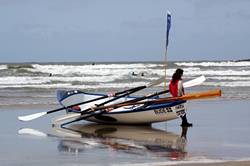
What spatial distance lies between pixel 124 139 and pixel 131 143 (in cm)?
65

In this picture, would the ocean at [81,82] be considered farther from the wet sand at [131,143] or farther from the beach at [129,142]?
the wet sand at [131,143]

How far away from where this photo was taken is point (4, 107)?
705 inches

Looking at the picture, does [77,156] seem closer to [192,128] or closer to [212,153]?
[212,153]

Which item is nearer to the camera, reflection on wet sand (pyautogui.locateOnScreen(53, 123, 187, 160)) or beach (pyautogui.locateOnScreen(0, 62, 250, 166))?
beach (pyautogui.locateOnScreen(0, 62, 250, 166))

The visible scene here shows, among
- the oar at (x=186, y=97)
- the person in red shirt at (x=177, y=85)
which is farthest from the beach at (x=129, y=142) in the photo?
the person in red shirt at (x=177, y=85)

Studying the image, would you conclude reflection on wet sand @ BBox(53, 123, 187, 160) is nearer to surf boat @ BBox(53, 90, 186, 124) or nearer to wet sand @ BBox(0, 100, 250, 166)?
wet sand @ BBox(0, 100, 250, 166)

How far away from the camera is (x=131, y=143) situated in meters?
10.5

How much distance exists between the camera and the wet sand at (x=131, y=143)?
862cm

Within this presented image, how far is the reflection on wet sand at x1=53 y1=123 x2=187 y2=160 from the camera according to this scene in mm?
9578

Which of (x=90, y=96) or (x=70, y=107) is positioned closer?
(x=70, y=107)

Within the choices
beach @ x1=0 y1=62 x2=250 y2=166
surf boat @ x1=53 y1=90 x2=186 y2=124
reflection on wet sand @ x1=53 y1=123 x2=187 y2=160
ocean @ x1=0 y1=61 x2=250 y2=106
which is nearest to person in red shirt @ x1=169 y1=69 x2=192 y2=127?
surf boat @ x1=53 y1=90 x2=186 y2=124

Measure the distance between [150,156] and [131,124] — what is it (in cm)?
461

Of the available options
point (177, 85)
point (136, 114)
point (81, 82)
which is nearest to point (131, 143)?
point (136, 114)

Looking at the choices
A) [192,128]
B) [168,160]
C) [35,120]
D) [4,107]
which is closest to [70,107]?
[35,120]
